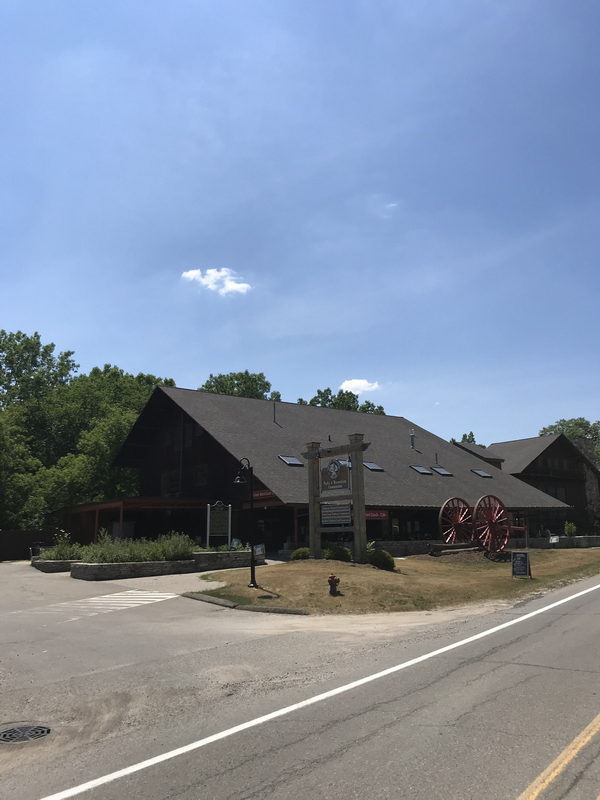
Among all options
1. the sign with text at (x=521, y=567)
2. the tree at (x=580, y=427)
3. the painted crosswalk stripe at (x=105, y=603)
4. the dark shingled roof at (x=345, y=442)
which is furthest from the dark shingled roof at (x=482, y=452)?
the tree at (x=580, y=427)

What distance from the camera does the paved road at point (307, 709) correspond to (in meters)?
4.88

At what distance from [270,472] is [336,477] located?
688cm

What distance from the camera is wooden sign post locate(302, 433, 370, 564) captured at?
2317 centimetres

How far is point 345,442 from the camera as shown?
39312 mm

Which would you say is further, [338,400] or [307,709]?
[338,400]

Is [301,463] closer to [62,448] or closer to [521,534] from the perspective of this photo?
[521,534]

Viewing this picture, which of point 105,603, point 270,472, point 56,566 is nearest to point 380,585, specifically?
point 105,603

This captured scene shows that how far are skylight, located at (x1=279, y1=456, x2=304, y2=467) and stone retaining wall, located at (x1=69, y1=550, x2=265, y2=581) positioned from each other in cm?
727

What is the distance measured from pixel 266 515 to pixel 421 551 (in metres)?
8.38

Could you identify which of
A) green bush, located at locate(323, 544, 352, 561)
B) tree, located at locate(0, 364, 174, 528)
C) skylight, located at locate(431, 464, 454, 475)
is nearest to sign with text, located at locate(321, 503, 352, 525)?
green bush, located at locate(323, 544, 352, 561)

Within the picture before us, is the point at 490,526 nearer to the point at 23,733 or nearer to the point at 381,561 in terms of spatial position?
the point at 381,561

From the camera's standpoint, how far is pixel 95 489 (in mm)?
45938

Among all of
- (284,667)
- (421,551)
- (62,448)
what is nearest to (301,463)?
(421,551)

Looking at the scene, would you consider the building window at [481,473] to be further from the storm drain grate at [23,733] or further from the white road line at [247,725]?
the storm drain grate at [23,733]
